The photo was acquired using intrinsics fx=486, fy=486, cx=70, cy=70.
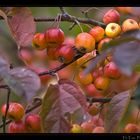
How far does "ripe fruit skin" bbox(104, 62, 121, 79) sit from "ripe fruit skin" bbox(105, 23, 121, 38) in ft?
0.26

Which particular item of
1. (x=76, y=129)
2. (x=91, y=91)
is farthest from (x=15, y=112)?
(x=91, y=91)

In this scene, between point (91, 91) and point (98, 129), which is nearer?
point (98, 129)

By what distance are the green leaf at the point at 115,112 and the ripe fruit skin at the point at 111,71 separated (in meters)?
0.16

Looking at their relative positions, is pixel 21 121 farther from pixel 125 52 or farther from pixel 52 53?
pixel 125 52

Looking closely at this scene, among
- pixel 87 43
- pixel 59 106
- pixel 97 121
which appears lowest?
pixel 97 121

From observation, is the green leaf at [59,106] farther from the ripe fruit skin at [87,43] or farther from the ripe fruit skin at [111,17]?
the ripe fruit skin at [111,17]

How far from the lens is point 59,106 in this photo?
109 centimetres

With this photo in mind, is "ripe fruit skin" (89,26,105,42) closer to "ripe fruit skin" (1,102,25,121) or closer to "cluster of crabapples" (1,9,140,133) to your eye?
"cluster of crabapples" (1,9,140,133)

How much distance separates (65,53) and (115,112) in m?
0.25

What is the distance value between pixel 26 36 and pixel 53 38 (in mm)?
74

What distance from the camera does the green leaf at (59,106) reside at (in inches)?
42.4

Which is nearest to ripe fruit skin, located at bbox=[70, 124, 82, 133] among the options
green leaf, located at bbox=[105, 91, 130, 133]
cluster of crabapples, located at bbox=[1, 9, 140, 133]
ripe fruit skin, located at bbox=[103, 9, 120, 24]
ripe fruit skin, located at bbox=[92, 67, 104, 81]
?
cluster of crabapples, located at bbox=[1, 9, 140, 133]

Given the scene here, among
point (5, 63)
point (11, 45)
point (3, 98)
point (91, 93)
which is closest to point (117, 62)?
point (5, 63)
